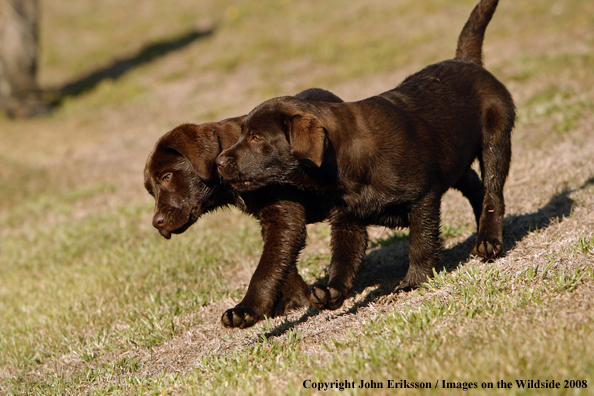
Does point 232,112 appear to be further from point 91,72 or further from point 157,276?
point 91,72

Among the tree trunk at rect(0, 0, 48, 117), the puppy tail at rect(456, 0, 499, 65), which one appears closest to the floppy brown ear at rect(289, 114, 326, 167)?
the puppy tail at rect(456, 0, 499, 65)

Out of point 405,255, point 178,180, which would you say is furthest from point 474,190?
point 178,180

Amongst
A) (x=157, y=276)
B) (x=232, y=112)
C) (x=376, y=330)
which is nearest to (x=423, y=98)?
(x=376, y=330)

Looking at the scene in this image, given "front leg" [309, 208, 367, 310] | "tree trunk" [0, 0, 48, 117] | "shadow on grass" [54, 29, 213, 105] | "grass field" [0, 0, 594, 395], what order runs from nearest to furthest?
"grass field" [0, 0, 594, 395]
"front leg" [309, 208, 367, 310]
"tree trunk" [0, 0, 48, 117]
"shadow on grass" [54, 29, 213, 105]

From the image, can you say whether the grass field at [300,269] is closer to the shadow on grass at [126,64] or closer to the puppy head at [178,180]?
the puppy head at [178,180]

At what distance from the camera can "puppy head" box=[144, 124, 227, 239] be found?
14.0 feet

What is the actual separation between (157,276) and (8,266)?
2817 mm

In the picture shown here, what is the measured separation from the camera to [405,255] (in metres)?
5.52

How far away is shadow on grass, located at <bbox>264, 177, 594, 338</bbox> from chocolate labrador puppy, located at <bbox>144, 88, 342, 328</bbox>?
55cm

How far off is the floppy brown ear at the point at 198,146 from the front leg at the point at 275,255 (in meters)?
0.51

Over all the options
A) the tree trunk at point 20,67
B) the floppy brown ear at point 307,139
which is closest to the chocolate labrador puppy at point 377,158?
the floppy brown ear at point 307,139

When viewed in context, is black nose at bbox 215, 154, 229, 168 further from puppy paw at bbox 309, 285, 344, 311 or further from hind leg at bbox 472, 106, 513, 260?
hind leg at bbox 472, 106, 513, 260

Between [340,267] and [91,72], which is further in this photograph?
[91,72]

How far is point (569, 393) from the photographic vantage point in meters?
2.41
